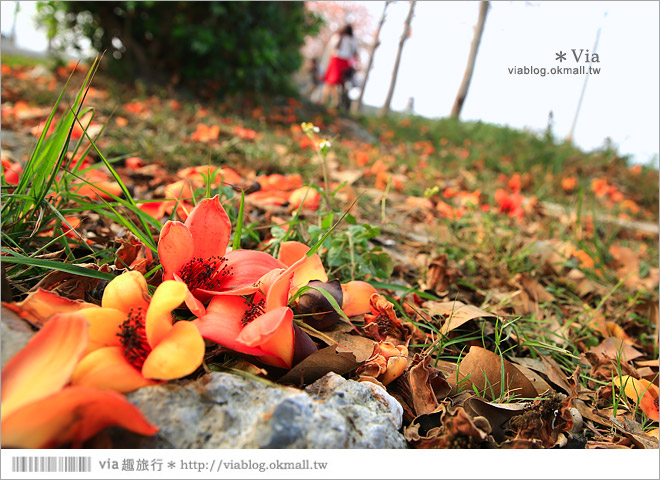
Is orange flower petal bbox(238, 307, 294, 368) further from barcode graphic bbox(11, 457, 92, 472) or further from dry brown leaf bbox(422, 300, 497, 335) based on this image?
dry brown leaf bbox(422, 300, 497, 335)

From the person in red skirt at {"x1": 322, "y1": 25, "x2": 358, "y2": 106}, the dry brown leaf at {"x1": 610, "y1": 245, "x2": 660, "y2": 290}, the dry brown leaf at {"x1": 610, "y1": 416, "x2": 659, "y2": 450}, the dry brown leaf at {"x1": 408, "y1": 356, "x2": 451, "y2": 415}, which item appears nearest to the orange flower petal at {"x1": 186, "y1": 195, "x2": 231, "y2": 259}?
the dry brown leaf at {"x1": 408, "y1": 356, "x2": 451, "y2": 415}

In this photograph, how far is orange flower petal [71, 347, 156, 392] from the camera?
671 millimetres

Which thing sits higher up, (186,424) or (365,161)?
(365,161)

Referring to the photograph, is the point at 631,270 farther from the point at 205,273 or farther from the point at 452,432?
the point at 205,273

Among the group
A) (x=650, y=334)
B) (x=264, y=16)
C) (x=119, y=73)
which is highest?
(x=264, y=16)

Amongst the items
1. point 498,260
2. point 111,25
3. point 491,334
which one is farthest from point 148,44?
point 491,334

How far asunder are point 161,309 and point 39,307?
22cm

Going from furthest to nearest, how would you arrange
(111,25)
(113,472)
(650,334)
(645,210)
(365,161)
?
1. (111,25)
2. (645,210)
3. (365,161)
4. (650,334)
5. (113,472)

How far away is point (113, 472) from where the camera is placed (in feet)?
2.19

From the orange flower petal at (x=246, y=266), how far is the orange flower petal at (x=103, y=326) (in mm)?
262

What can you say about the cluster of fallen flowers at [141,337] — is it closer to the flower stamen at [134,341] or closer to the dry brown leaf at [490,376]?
the flower stamen at [134,341]

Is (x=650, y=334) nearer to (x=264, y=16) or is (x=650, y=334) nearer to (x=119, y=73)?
(x=264, y=16)

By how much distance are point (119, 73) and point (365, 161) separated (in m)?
4.97

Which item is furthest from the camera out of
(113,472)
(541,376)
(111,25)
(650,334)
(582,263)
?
(111,25)
